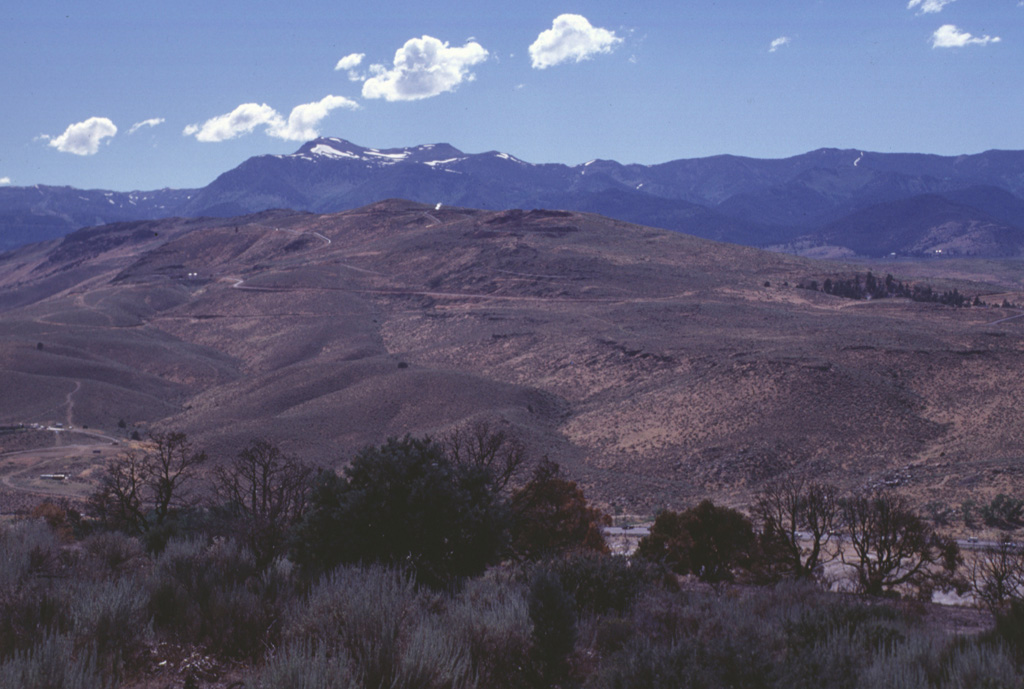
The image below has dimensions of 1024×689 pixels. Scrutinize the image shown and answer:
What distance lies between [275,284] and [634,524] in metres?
70.6

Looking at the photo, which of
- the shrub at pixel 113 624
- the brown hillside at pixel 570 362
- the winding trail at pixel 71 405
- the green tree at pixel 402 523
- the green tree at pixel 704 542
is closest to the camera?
the shrub at pixel 113 624

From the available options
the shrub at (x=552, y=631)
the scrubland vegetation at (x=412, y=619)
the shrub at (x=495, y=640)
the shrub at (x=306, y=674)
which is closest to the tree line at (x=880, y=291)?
the scrubland vegetation at (x=412, y=619)

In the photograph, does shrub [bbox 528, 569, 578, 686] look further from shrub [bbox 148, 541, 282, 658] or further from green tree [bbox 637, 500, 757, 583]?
green tree [bbox 637, 500, 757, 583]

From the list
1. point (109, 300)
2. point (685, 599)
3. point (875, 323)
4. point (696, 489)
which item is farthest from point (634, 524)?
point (109, 300)

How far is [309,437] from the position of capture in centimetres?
4119

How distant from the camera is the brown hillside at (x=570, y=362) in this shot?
35031 mm

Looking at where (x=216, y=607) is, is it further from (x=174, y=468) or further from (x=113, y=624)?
(x=174, y=468)

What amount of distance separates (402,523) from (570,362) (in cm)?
4322

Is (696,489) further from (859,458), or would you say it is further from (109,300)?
(109,300)

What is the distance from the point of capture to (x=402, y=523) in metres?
11.3

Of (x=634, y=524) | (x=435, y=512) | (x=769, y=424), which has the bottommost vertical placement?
(x=634, y=524)

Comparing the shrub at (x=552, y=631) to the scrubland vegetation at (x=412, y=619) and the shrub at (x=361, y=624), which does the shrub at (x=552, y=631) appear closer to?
the scrubland vegetation at (x=412, y=619)

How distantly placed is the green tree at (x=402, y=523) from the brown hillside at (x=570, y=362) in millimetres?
21020

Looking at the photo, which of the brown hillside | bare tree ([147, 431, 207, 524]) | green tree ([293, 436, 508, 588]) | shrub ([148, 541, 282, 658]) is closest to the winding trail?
the brown hillside
